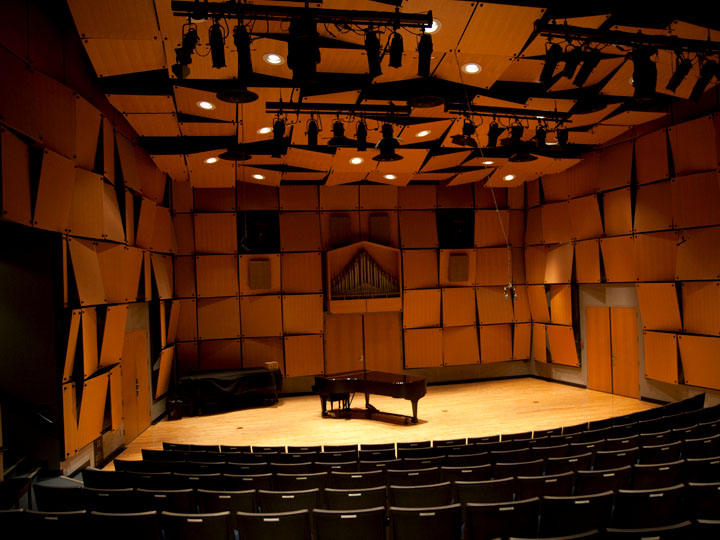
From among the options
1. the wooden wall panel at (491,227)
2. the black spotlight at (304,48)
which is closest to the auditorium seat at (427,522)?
the black spotlight at (304,48)

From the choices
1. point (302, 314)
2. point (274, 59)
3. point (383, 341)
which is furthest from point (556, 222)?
point (274, 59)

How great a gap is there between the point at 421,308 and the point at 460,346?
4.10ft

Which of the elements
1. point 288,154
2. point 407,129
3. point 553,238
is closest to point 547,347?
point 553,238

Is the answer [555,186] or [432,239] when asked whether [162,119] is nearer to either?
[432,239]

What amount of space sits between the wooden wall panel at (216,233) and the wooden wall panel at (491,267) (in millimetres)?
5355

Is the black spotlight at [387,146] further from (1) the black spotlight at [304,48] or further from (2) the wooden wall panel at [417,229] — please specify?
(2) the wooden wall panel at [417,229]

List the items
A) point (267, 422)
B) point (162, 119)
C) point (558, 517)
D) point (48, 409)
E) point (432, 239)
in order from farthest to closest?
point (432, 239) → point (267, 422) → point (162, 119) → point (48, 409) → point (558, 517)

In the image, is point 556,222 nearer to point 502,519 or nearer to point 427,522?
point 502,519

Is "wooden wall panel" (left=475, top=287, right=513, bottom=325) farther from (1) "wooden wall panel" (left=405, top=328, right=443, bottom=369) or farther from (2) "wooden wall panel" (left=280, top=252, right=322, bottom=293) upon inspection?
(2) "wooden wall panel" (left=280, top=252, right=322, bottom=293)

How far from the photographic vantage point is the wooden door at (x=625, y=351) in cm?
859

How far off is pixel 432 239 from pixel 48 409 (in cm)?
779

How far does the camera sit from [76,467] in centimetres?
542

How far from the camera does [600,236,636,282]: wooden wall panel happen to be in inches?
336

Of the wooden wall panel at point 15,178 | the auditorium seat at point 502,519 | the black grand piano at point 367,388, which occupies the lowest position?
the black grand piano at point 367,388
